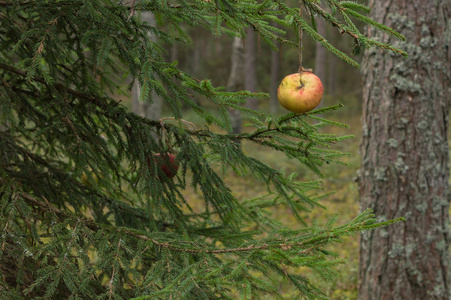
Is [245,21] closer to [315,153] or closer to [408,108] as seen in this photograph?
[315,153]

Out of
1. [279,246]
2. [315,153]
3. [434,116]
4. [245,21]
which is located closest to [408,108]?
[434,116]

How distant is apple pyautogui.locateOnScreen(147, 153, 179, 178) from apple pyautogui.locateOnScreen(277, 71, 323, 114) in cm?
99

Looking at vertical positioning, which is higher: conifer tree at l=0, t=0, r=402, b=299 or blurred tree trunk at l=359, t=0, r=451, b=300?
blurred tree trunk at l=359, t=0, r=451, b=300

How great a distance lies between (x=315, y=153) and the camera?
90.1 inches

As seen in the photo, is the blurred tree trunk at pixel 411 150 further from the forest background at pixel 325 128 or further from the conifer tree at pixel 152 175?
the conifer tree at pixel 152 175

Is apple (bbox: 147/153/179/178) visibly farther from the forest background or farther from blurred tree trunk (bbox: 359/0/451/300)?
blurred tree trunk (bbox: 359/0/451/300)

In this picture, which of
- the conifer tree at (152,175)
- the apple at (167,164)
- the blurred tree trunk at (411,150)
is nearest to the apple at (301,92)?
the conifer tree at (152,175)

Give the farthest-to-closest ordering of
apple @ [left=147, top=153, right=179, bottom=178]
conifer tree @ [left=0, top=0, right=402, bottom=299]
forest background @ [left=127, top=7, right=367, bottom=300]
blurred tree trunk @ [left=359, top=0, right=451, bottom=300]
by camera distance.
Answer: forest background @ [left=127, top=7, right=367, bottom=300], blurred tree trunk @ [left=359, top=0, right=451, bottom=300], apple @ [left=147, top=153, right=179, bottom=178], conifer tree @ [left=0, top=0, right=402, bottom=299]

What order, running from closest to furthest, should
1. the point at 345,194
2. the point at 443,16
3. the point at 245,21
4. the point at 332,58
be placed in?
the point at 245,21
the point at 443,16
the point at 345,194
the point at 332,58

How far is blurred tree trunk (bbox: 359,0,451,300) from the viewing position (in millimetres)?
3682

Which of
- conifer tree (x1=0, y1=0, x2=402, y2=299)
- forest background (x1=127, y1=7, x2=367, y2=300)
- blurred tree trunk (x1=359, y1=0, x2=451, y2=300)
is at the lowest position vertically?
conifer tree (x1=0, y1=0, x2=402, y2=299)

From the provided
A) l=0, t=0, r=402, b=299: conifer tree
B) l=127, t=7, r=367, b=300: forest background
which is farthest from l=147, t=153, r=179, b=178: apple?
l=127, t=7, r=367, b=300: forest background

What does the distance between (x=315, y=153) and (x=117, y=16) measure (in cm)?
134

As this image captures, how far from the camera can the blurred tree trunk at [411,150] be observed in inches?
145
